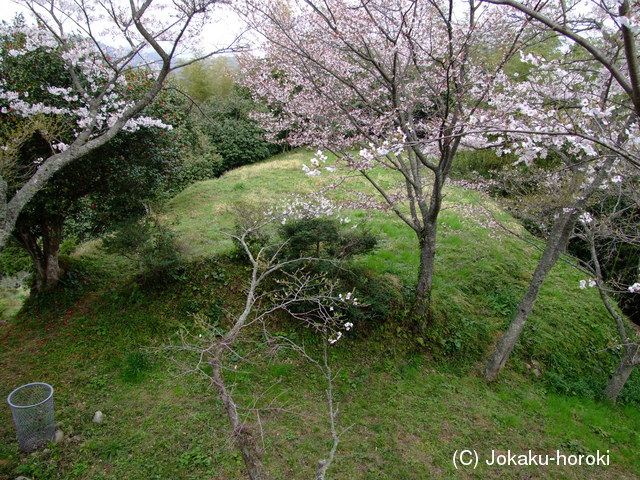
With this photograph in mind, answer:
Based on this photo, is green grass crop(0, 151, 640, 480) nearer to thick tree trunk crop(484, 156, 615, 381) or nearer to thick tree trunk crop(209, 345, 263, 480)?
thick tree trunk crop(484, 156, 615, 381)

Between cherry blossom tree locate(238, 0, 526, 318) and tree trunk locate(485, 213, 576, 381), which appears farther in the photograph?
tree trunk locate(485, 213, 576, 381)

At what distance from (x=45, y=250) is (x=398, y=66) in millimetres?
5956

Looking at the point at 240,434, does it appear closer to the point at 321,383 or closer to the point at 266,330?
the point at 321,383

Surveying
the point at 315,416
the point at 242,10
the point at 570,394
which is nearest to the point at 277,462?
the point at 315,416

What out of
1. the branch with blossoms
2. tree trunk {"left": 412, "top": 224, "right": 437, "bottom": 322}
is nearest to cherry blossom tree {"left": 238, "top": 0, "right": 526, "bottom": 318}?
tree trunk {"left": 412, "top": 224, "right": 437, "bottom": 322}

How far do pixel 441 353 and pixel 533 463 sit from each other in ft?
5.75

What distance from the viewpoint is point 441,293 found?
6.36 m

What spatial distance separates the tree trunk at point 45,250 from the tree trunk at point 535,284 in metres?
6.89

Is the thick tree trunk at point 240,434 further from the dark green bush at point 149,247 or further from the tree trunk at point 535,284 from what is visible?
the tree trunk at point 535,284

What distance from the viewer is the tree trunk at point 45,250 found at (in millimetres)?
5422

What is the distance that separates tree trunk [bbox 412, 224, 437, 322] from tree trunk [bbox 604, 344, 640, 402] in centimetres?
286

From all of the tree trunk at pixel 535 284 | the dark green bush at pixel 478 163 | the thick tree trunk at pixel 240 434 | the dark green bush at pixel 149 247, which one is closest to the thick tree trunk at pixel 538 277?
the tree trunk at pixel 535 284

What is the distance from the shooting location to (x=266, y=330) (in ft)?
17.6

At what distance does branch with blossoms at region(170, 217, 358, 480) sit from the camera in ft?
7.81
